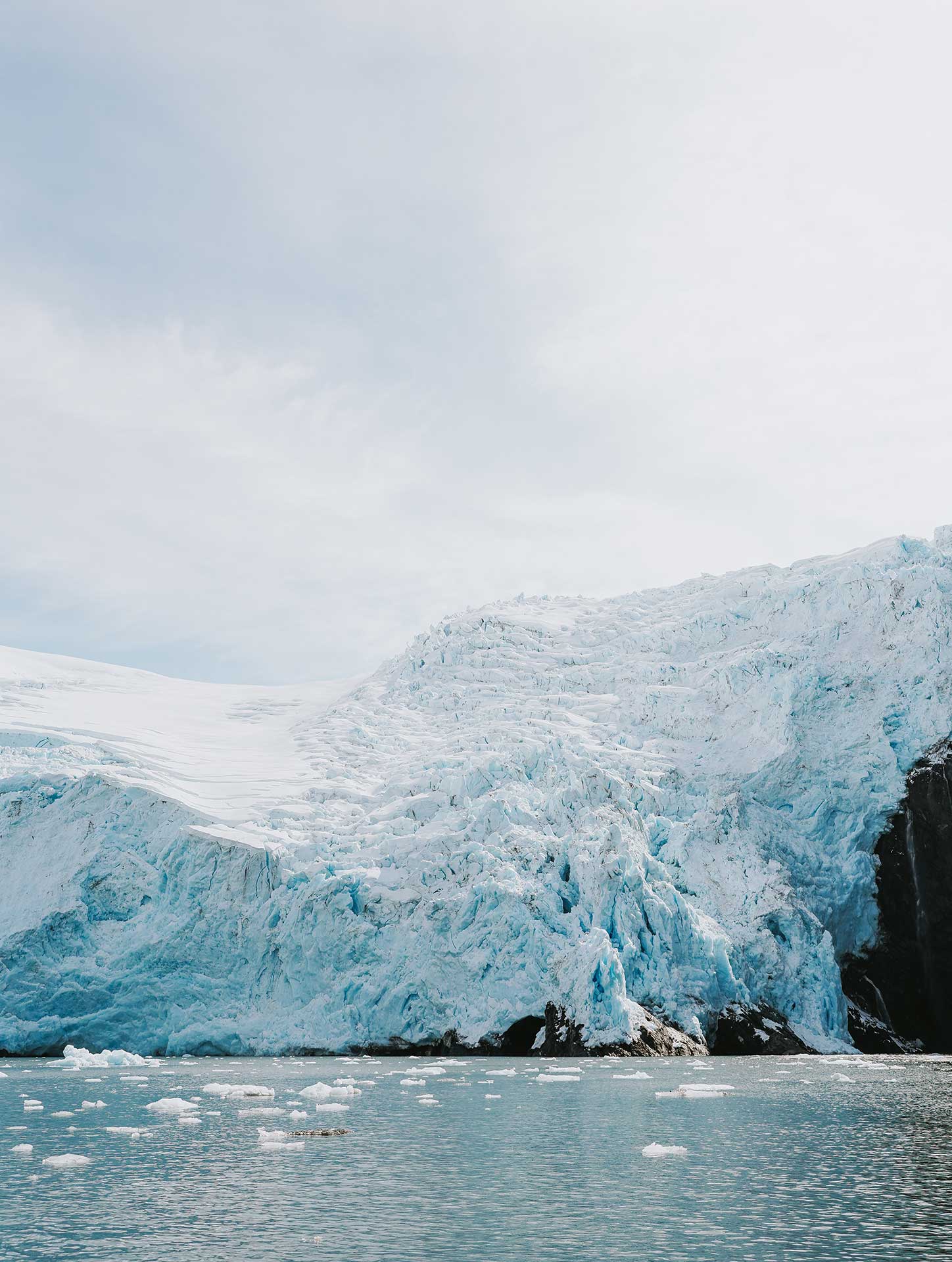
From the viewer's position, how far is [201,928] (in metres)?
38.8

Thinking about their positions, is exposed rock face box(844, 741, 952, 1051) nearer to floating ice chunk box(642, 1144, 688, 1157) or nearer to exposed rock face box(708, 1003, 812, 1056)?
exposed rock face box(708, 1003, 812, 1056)

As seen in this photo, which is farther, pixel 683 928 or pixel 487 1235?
pixel 683 928

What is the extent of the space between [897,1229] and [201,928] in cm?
3163

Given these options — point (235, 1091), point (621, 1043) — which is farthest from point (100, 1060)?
point (621, 1043)

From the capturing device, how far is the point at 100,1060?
3338cm

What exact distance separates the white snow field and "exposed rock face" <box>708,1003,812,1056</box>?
0.66 m

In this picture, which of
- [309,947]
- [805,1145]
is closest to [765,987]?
[309,947]

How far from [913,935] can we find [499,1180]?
31.8 m

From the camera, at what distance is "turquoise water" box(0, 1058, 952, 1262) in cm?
1053

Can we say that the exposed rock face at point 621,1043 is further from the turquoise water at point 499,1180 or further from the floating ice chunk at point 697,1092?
the floating ice chunk at point 697,1092

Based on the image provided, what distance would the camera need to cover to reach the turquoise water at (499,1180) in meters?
10.5

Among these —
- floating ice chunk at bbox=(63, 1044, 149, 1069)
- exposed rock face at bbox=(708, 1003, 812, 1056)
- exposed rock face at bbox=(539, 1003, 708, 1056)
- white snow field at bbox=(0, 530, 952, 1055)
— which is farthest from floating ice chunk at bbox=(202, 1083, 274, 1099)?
exposed rock face at bbox=(708, 1003, 812, 1056)

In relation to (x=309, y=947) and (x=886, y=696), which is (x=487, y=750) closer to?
(x=309, y=947)

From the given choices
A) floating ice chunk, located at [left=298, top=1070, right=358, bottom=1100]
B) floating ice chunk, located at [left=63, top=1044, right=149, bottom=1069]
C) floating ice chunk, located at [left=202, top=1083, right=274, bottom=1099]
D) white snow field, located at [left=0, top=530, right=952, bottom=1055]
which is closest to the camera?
floating ice chunk, located at [left=298, top=1070, right=358, bottom=1100]
